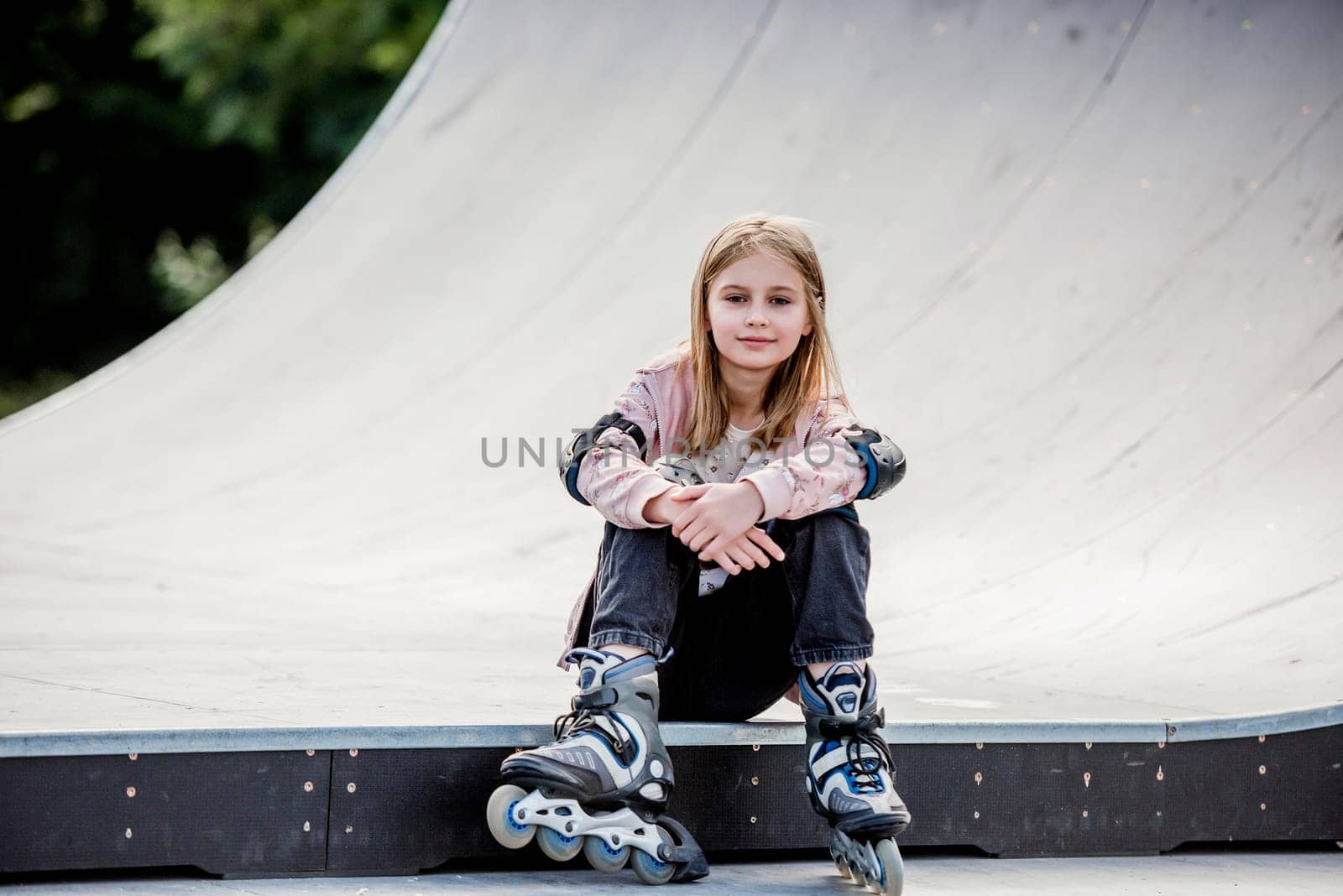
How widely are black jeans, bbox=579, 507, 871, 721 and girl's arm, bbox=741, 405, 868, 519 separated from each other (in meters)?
0.03

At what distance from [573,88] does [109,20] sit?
1335 cm

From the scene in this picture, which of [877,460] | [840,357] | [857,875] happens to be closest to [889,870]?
[857,875]

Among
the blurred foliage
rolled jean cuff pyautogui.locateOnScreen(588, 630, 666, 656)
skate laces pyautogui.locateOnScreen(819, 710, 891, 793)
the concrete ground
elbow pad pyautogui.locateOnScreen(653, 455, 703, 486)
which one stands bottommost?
the concrete ground

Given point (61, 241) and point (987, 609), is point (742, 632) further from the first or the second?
point (61, 241)

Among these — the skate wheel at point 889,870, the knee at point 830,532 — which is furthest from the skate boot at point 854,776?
the knee at point 830,532

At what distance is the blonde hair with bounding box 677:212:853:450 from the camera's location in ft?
7.25

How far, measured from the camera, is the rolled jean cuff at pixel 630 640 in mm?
1957

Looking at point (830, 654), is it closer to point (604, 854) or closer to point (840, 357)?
point (604, 854)

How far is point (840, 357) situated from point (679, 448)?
2.48m

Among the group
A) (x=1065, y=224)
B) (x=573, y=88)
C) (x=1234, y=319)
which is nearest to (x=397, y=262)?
(x=573, y=88)

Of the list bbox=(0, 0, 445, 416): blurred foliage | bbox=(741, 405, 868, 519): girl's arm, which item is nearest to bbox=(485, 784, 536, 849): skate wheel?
bbox=(741, 405, 868, 519): girl's arm

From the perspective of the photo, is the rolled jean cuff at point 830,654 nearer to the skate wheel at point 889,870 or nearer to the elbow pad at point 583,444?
the skate wheel at point 889,870

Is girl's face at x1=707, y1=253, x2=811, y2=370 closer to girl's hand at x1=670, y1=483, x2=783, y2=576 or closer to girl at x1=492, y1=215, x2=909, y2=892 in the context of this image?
girl at x1=492, y1=215, x2=909, y2=892

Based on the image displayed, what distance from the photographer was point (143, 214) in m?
17.9
